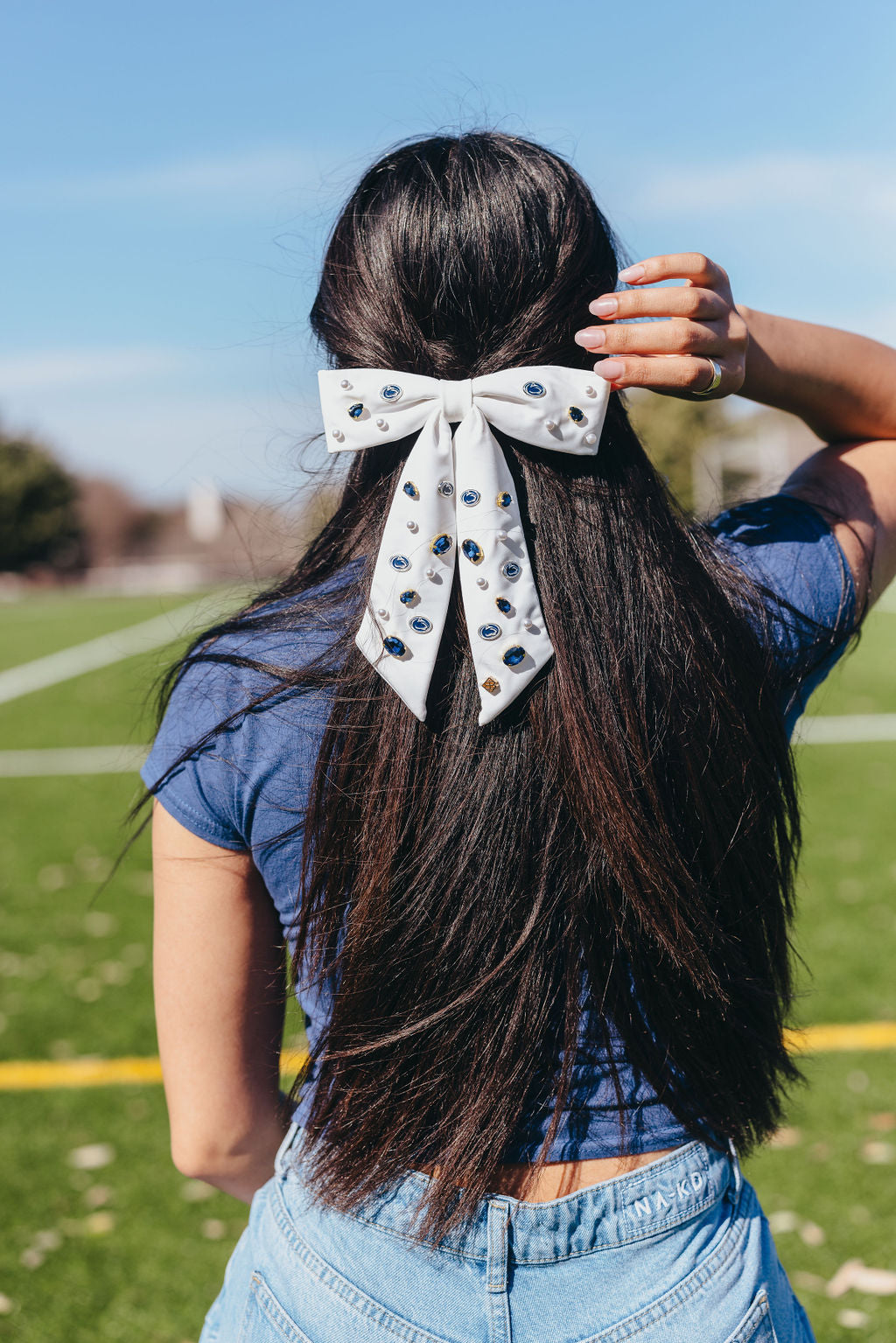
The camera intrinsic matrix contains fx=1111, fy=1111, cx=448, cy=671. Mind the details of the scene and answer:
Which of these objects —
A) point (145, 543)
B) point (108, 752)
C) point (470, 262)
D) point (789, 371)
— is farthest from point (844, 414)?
point (145, 543)

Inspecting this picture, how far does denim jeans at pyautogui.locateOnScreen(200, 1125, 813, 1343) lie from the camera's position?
114cm

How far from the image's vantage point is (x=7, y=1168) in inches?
144

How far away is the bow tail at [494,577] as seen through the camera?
108 cm

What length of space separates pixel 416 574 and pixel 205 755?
29 cm

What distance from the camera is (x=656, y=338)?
116cm

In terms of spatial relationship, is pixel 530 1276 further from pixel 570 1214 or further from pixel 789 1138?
pixel 789 1138

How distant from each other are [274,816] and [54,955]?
482cm

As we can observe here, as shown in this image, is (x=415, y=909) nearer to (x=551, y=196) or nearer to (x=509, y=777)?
(x=509, y=777)

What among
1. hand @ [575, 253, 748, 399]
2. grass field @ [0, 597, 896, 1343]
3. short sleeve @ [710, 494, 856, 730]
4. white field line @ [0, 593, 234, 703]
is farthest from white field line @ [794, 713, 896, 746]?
hand @ [575, 253, 748, 399]

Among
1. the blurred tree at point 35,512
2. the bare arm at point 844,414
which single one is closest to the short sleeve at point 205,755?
the bare arm at point 844,414

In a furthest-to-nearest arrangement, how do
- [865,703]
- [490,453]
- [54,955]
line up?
[865,703], [54,955], [490,453]

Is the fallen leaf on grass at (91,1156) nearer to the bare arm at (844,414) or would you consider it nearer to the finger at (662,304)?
the bare arm at (844,414)

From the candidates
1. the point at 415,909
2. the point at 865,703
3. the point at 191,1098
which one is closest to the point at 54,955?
the point at 191,1098

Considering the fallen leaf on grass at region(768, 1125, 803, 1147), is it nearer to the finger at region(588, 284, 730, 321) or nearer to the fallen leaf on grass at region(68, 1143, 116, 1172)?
the fallen leaf on grass at region(68, 1143, 116, 1172)
